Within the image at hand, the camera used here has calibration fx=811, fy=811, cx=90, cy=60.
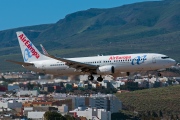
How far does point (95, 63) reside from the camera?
100 m

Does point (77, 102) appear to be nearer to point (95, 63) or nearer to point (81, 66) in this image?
point (81, 66)

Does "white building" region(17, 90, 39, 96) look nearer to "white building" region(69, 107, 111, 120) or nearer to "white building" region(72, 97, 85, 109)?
"white building" region(72, 97, 85, 109)

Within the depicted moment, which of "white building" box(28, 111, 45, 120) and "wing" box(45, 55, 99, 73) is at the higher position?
"wing" box(45, 55, 99, 73)

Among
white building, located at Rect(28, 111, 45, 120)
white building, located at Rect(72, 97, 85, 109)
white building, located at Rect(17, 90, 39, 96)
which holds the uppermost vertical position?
white building, located at Rect(17, 90, 39, 96)

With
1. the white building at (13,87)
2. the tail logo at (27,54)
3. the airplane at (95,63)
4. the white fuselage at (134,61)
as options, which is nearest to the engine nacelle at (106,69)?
the airplane at (95,63)

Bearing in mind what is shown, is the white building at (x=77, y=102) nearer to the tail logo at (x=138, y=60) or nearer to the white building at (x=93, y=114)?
the white building at (x=93, y=114)

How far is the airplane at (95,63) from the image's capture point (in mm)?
95875

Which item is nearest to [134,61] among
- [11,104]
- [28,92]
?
[11,104]

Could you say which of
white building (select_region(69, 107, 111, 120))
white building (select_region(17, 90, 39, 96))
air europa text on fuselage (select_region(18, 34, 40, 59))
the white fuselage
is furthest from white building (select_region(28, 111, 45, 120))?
white building (select_region(17, 90, 39, 96))

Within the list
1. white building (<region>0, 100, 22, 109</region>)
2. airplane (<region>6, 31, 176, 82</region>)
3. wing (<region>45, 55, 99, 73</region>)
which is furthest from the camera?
Result: white building (<region>0, 100, 22, 109</region>)

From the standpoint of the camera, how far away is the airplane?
315ft

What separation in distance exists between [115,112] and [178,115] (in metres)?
14.2

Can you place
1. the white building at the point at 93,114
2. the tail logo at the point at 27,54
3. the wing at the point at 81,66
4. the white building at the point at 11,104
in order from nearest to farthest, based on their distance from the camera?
the wing at the point at 81,66
the tail logo at the point at 27,54
the white building at the point at 93,114
the white building at the point at 11,104

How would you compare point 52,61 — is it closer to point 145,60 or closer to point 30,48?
point 30,48
